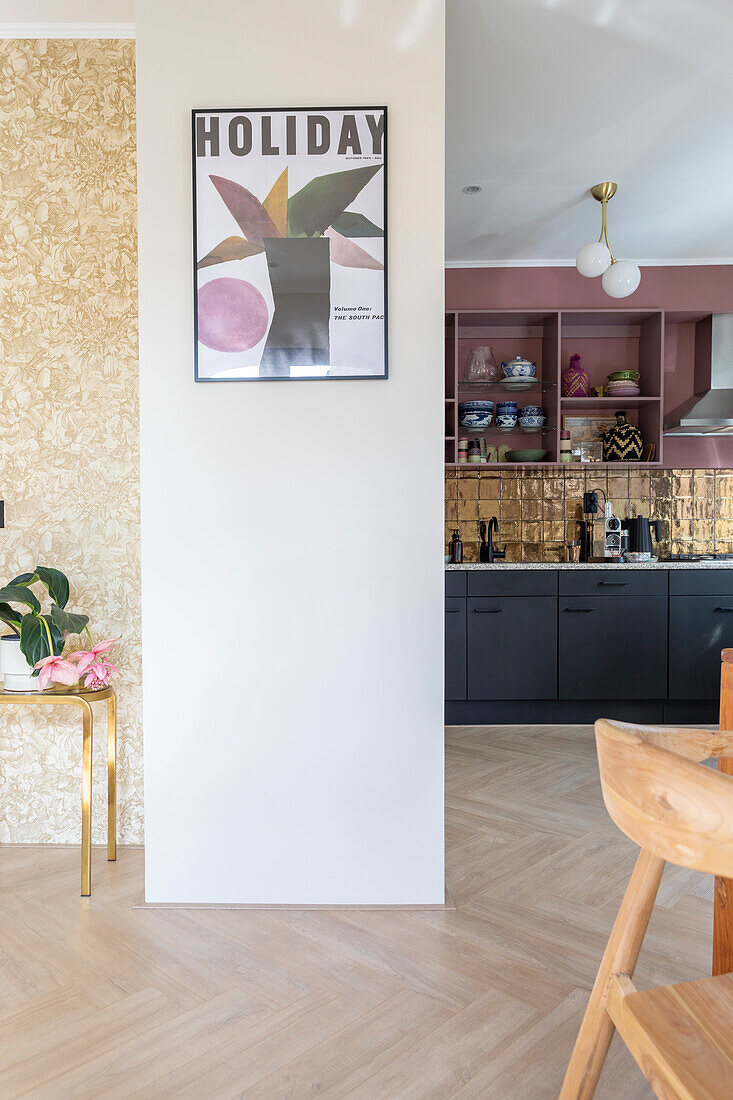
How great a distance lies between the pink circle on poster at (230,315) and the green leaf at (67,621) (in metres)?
0.87

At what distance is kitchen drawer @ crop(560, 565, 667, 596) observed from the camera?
12.7 ft

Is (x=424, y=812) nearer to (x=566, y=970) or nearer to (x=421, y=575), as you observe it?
(x=566, y=970)

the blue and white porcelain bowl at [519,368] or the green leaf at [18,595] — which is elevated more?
the blue and white porcelain bowl at [519,368]

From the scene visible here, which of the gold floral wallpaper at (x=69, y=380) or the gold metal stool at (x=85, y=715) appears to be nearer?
the gold metal stool at (x=85, y=715)

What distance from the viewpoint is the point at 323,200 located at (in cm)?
194

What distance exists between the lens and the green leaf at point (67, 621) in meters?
2.06

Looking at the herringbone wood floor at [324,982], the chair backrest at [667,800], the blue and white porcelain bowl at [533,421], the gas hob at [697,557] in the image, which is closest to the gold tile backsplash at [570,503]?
the gas hob at [697,557]

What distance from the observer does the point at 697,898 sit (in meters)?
2.11

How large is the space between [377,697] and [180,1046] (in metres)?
0.90

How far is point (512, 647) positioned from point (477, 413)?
139 centimetres

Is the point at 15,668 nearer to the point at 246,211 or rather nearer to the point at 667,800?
the point at 246,211

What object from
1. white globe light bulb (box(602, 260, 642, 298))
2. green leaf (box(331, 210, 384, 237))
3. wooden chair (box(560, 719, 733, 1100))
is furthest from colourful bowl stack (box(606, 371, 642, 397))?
wooden chair (box(560, 719, 733, 1100))

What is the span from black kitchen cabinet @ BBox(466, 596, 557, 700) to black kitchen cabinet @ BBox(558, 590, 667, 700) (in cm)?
7

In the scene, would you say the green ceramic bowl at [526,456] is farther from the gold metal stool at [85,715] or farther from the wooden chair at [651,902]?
the wooden chair at [651,902]
